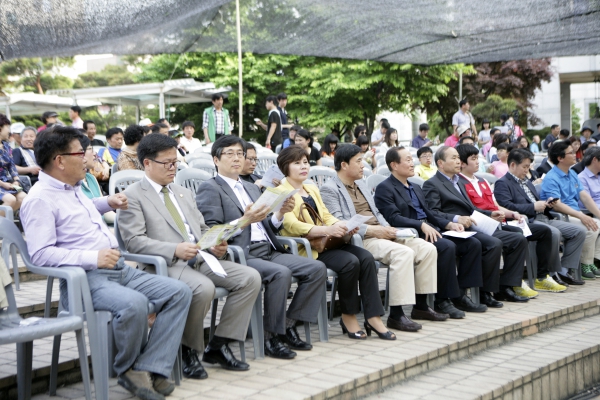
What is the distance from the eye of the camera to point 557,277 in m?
7.67

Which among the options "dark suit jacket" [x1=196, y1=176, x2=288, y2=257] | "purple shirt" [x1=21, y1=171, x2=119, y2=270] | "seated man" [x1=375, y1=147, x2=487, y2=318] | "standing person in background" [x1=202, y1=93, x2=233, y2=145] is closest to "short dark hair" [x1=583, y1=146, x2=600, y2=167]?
"seated man" [x1=375, y1=147, x2=487, y2=318]

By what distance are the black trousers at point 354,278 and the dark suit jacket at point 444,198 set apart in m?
1.51

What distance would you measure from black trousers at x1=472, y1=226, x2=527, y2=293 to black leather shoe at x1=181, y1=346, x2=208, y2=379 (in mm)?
3123

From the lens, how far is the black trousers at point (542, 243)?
731 cm

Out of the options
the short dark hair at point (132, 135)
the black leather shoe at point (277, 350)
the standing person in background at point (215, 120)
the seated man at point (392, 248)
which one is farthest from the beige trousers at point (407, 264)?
the standing person in background at point (215, 120)

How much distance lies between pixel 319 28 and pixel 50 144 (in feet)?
11.7

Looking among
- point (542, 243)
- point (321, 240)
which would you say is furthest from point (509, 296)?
point (321, 240)

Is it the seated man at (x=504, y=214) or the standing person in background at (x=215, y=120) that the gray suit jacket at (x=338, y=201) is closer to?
the seated man at (x=504, y=214)

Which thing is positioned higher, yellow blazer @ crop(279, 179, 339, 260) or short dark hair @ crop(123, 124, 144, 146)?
short dark hair @ crop(123, 124, 144, 146)

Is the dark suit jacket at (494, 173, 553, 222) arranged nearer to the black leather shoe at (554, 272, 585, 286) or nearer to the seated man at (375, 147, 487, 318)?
the black leather shoe at (554, 272, 585, 286)

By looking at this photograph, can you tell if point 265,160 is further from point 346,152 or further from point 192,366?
point 192,366

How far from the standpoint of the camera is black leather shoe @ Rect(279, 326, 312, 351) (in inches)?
192

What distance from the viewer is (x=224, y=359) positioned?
4.36m

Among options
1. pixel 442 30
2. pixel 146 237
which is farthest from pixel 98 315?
pixel 442 30
